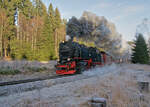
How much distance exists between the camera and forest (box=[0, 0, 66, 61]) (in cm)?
2214

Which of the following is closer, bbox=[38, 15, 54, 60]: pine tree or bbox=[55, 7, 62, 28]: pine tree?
bbox=[38, 15, 54, 60]: pine tree

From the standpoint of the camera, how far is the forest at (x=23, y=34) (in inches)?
872

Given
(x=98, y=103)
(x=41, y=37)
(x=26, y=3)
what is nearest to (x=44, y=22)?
(x=41, y=37)

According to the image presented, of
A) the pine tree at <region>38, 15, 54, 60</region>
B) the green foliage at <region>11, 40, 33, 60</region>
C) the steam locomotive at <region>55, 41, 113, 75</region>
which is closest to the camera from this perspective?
the steam locomotive at <region>55, 41, 113, 75</region>

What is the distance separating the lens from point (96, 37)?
40656mm

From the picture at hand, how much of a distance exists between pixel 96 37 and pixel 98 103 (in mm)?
38555

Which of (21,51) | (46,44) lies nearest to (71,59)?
(21,51)

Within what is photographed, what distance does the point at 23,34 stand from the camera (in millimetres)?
27906

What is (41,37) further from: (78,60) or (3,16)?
(78,60)

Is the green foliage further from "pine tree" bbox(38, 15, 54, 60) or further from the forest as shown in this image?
"pine tree" bbox(38, 15, 54, 60)

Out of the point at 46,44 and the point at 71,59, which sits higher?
the point at 46,44

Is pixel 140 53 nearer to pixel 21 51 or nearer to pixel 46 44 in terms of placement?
pixel 46 44

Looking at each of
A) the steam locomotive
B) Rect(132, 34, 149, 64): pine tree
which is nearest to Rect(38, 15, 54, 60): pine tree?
the steam locomotive

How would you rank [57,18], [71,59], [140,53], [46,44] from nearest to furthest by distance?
[71,59]
[46,44]
[140,53]
[57,18]
